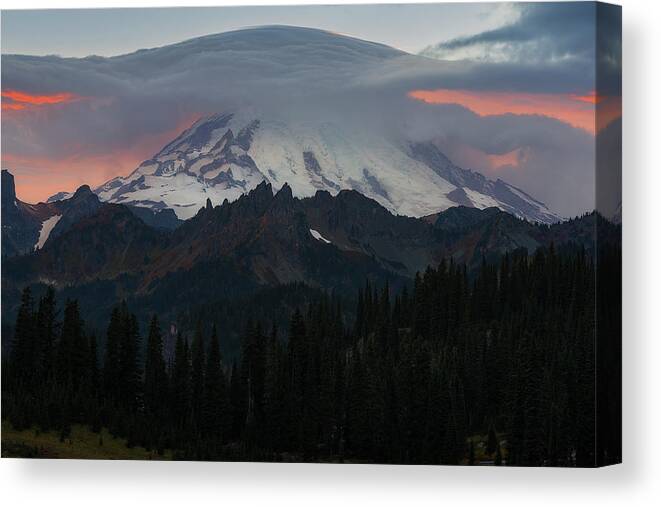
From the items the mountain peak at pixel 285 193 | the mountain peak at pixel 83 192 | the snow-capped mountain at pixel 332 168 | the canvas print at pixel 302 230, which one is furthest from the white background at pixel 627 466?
the mountain peak at pixel 83 192

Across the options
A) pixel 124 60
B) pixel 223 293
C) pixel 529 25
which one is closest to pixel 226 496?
pixel 223 293

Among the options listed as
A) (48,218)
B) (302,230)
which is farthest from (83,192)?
(302,230)

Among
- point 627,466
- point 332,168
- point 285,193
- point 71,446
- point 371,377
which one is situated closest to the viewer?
point 627,466

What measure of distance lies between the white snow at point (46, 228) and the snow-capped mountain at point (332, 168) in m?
0.86

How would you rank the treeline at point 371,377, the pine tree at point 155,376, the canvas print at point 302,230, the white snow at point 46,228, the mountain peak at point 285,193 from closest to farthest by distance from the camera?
the treeline at point 371,377, the canvas print at point 302,230, the pine tree at point 155,376, the mountain peak at point 285,193, the white snow at point 46,228

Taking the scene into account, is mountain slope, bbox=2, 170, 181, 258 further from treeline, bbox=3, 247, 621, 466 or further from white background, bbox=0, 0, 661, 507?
white background, bbox=0, 0, 661, 507

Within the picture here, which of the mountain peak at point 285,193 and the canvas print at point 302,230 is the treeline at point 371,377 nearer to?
the canvas print at point 302,230

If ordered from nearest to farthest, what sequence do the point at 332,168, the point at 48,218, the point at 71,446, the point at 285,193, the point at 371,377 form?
the point at 371,377 → the point at 71,446 → the point at 332,168 → the point at 285,193 → the point at 48,218

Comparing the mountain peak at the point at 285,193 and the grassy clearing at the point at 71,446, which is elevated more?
the mountain peak at the point at 285,193

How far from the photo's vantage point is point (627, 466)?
70.5 ft

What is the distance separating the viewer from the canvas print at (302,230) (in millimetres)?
22062

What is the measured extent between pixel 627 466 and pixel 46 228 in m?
10.2

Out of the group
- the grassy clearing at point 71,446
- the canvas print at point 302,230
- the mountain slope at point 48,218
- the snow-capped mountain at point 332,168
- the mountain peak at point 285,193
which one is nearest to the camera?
the canvas print at point 302,230

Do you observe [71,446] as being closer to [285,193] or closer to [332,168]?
[285,193]
